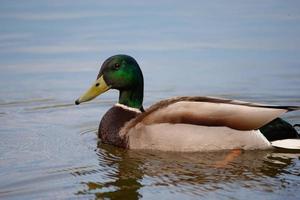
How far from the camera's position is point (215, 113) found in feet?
27.3

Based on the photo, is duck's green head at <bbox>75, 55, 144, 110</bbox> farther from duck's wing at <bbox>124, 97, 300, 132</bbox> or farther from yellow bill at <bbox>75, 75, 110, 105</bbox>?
duck's wing at <bbox>124, 97, 300, 132</bbox>

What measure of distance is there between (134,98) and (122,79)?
268mm

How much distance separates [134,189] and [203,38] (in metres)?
7.95

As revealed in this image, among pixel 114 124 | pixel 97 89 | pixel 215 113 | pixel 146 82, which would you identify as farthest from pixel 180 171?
pixel 146 82

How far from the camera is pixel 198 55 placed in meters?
13.4

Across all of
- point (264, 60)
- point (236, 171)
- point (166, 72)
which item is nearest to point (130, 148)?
point (236, 171)

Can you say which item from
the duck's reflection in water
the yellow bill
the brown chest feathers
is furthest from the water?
the yellow bill

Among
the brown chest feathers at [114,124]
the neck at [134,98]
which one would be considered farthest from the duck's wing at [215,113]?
the neck at [134,98]

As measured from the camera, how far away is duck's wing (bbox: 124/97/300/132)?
27.1 feet

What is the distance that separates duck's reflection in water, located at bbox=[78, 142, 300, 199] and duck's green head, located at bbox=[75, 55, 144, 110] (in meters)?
0.76

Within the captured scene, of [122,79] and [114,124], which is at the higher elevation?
[122,79]

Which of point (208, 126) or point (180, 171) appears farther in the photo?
point (208, 126)

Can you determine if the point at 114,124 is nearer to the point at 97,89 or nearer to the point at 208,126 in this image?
the point at 97,89

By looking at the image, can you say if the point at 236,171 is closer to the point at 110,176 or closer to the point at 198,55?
the point at 110,176
